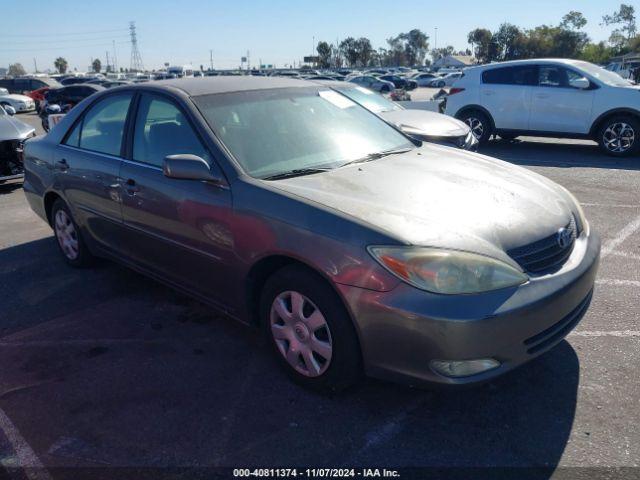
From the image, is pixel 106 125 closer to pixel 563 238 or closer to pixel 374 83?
pixel 563 238

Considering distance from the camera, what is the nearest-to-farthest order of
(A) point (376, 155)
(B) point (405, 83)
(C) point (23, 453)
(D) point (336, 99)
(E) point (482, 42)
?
(C) point (23, 453)
(A) point (376, 155)
(D) point (336, 99)
(B) point (405, 83)
(E) point (482, 42)

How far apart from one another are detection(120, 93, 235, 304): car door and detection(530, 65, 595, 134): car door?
8.68 m

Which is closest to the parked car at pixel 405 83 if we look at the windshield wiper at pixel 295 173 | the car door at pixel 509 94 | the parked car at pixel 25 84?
the parked car at pixel 25 84

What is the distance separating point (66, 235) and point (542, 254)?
4.09 m

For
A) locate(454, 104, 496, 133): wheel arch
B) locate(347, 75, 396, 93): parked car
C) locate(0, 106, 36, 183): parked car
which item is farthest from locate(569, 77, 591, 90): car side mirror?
locate(347, 75, 396, 93): parked car

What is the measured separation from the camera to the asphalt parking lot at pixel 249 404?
2.59 metres

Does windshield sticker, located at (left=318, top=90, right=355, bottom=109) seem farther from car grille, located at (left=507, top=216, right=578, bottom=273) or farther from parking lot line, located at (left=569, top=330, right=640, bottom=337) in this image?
parking lot line, located at (left=569, top=330, right=640, bottom=337)

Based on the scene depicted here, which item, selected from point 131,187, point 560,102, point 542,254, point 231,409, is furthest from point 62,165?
point 560,102

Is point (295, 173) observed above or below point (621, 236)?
above

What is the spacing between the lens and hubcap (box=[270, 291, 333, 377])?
9.51 ft

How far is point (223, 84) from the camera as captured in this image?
13.1 feet

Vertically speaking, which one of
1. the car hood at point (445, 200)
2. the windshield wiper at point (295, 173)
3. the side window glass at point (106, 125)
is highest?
the side window glass at point (106, 125)

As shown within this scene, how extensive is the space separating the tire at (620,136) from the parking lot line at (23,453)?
1023 centimetres

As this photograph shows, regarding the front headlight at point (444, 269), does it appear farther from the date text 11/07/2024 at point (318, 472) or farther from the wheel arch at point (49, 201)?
the wheel arch at point (49, 201)
